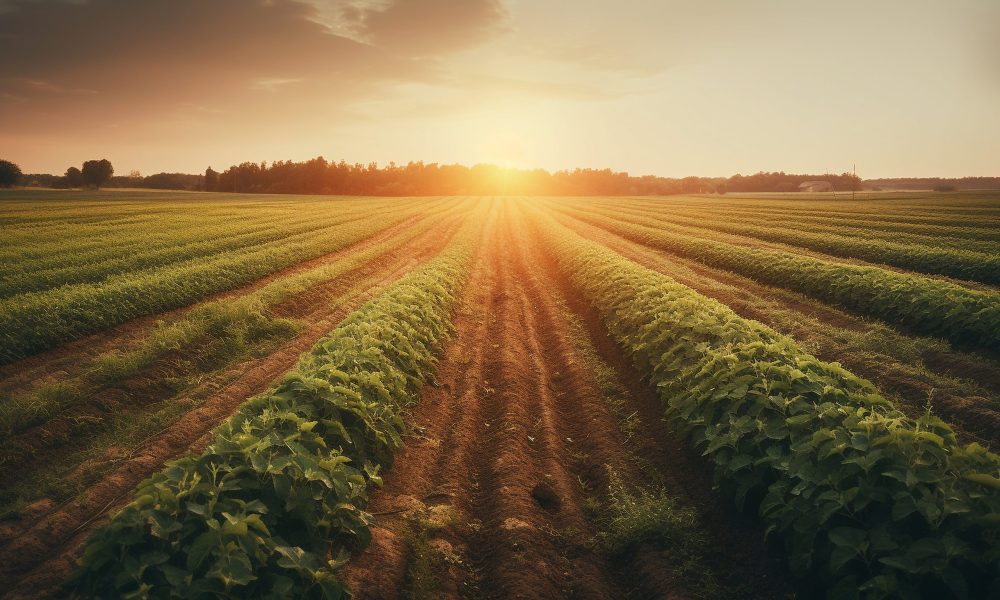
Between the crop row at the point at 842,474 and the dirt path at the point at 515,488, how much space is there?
755mm

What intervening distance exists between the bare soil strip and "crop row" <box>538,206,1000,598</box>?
2181 millimetres

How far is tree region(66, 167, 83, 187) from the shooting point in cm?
10694

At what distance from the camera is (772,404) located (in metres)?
5.71

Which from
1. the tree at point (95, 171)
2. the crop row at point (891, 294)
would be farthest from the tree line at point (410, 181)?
the crop row at point (891, 294)

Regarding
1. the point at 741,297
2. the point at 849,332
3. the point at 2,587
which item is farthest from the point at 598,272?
the point at 2,587

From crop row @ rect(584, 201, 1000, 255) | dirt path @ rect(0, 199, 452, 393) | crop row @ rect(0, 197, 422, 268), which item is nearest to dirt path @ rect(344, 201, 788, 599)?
dirt path @ rect(0, 199, 452, 393)

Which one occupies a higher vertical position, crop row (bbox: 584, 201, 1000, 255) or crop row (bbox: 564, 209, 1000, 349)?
crop row (bbox: 584, 201, 1000, 255)

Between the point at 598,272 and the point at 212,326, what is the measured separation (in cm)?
1144

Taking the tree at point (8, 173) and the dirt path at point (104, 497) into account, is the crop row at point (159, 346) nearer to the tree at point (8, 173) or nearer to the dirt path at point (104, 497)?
the dirt path at point (104, 497)

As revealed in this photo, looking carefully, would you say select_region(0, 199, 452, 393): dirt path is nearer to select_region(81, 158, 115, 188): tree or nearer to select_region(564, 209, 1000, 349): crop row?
select_region(564, 209, 1000, 349): crop row

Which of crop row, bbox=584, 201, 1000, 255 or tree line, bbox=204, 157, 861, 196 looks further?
tree line, bbox=204, 157, 861, 196

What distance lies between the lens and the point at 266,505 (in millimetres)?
4141

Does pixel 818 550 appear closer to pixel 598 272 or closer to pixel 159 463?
pixel 159 463

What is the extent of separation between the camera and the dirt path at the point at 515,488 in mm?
4832
